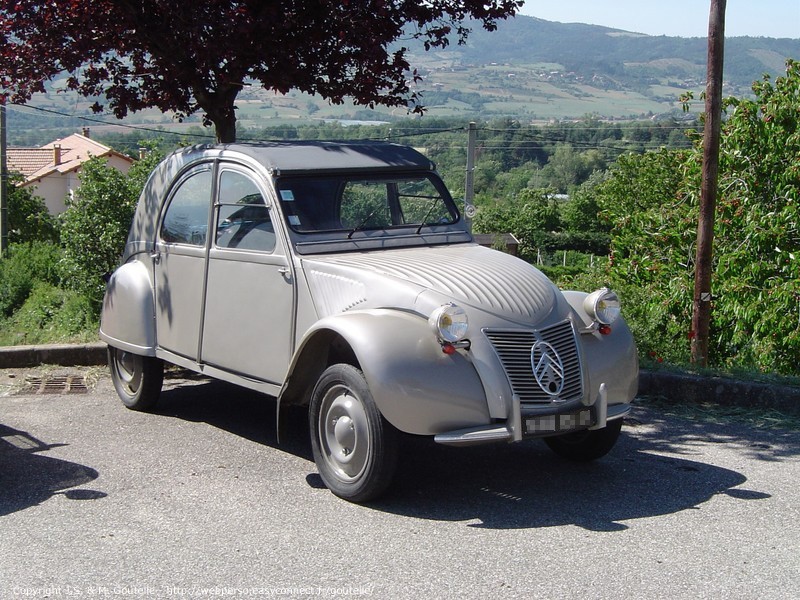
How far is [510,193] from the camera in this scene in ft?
297

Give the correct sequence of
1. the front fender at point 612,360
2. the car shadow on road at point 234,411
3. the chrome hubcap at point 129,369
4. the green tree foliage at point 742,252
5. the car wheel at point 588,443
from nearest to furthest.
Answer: the front fender at point 612,360 → the car wheel at point 588,443 → the car shadow on road at point 234,411 → the chrome hubcap at point 129,369 → the green tree foliage at point 742,252

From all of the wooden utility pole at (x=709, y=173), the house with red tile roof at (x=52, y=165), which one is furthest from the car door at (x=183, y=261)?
the house with red tile roof at (x=52, y=165)

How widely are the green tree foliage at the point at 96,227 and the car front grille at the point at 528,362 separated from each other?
6.83 metres

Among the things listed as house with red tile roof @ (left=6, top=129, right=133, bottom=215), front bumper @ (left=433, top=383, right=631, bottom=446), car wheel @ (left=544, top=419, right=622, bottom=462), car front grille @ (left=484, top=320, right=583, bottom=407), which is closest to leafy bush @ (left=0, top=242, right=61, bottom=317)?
car wheel @ (left=544, top=419, right=622, bottom=462)

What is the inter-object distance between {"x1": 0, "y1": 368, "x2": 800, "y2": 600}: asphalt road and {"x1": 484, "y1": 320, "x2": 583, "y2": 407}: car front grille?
590 mm

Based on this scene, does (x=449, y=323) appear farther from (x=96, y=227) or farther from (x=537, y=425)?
(x=96, y=227)

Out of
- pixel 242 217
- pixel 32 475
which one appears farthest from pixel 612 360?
pixel 32 475

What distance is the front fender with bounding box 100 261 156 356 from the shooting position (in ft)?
24.5

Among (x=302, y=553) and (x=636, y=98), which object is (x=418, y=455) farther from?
(x=636, y=98)

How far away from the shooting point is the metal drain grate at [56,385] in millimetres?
8281

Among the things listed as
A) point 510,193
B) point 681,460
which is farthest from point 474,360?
point 510,193

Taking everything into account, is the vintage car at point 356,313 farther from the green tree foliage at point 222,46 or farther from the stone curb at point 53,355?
the stone curb at point 53,355

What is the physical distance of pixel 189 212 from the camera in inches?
289

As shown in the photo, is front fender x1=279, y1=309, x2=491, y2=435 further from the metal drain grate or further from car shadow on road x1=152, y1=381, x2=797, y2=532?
the metal drain grate
